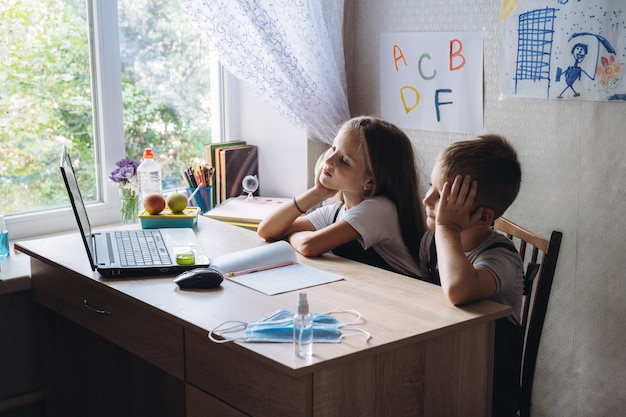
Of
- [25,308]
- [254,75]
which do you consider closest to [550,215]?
[254,75]

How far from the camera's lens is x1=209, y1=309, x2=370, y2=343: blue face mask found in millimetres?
1500

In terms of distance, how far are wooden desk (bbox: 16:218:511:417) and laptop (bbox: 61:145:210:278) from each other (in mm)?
36

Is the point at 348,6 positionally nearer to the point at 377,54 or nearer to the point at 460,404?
the point at 377,54

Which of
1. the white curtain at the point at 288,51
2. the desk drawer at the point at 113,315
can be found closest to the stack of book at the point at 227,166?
the white curtain at the point at 288,51

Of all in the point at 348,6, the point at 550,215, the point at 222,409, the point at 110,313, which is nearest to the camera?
the point at 222,409

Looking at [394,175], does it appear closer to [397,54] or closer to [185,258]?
[185,258]

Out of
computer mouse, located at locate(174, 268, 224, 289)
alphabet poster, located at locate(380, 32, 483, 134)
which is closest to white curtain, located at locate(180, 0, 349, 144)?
alphabet poster, located at locate(380, 32, 483, 134)

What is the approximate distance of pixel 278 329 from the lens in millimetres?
1513

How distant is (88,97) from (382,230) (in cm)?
116

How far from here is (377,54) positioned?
110 inches

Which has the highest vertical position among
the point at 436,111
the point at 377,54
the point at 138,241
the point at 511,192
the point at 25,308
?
the point at 377,54

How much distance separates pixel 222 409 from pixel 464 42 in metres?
1.41

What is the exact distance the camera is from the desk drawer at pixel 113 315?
5.70 ft

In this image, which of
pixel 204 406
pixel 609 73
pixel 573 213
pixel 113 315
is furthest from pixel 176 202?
pixel 609 73
